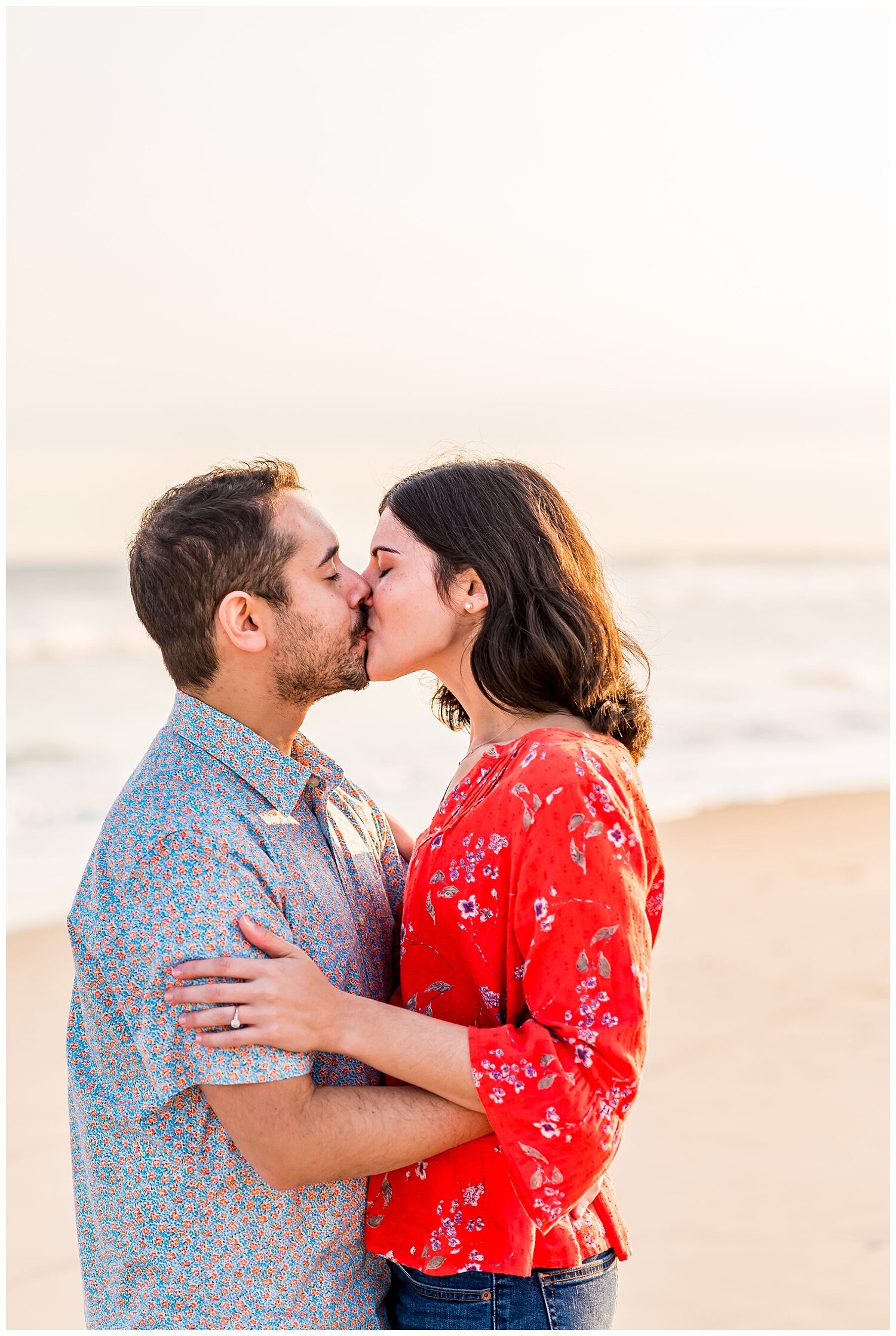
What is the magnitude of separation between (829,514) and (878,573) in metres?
6.73

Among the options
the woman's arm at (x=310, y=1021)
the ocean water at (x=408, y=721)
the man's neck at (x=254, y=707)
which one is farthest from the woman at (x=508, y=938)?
the ocean water at (x=408, y=721)

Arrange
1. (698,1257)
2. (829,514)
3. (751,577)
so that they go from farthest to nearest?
(829,514) → (751,577) → (698,1257)

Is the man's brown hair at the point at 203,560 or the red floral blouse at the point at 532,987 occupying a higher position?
the man's brown hair at the point at 203,560

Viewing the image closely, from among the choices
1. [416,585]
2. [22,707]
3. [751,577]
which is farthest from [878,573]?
[416,585]

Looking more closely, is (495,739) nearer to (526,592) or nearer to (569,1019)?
(526,592)

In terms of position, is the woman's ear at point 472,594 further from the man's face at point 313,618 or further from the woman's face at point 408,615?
the man's face at point 313,618

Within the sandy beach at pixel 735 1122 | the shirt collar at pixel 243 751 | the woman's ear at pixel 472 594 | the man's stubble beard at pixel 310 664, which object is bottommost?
the sandy beach at pixel 735 1122

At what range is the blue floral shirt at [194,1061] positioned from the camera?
204 centimetres

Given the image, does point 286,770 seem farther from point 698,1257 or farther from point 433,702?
point 698,1257

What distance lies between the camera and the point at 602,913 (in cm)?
210

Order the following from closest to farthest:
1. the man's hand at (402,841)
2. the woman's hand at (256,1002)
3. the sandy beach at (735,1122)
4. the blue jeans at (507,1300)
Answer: the woman's hand at (256,1002), the blue jeans at (507,1300), the man's hand at (402,841), the sandy beach at (735,1122)

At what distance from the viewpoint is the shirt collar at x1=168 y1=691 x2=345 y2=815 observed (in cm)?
233

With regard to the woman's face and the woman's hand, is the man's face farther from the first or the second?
the woman's hand

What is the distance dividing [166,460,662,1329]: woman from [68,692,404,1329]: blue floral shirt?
0.08 m
